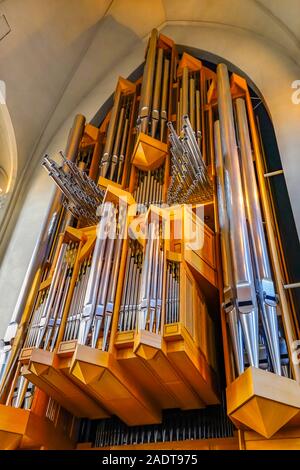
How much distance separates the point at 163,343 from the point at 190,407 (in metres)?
1.08

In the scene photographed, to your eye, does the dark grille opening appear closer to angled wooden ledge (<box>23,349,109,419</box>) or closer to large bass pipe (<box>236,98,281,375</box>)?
angled wooden ledge (<box>23,349,109,419</box>)

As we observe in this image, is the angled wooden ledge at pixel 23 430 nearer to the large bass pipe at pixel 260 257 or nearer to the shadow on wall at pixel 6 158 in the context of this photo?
the large bass pipe at pixel 260 257

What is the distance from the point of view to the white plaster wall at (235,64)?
221 inches

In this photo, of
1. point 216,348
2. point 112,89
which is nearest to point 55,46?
point 112,89

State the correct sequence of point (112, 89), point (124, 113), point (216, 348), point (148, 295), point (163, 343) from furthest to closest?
point (112, 89) → point (124, 113) → point (216, 348) → point (148, 295) → point (163, 343)

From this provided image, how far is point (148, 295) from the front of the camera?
12.3ft

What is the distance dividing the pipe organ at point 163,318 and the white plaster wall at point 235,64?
479 millimetres

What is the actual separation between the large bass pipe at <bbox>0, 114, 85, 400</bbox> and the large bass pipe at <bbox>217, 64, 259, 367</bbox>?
232cm

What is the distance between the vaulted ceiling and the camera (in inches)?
274

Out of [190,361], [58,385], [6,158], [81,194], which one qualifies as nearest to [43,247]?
[81,194]

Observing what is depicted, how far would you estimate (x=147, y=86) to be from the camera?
7.20 m

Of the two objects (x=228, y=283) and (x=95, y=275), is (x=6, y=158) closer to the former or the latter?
(x=95, y=275)

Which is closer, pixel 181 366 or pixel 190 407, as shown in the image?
pixel 181 366

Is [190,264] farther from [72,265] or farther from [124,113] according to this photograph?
[124,113]
